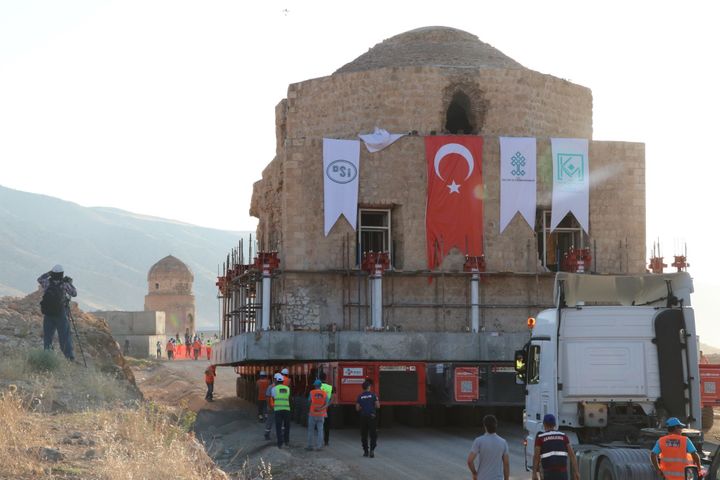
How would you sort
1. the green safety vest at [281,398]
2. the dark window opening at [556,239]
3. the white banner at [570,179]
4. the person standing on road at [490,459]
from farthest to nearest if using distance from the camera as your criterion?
the dark window opening at [556,239] < the white banner at [570,179] < the green safety vest at [281,398] < the person standing on road at [490,459]

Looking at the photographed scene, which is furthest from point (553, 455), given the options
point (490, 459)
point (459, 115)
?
point (459, 115)

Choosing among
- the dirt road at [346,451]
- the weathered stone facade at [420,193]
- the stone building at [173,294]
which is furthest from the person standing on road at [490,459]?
the stone building at [173,294]

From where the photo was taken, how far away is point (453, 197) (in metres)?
31.6

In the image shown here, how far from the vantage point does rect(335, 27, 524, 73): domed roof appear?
34.9 meters

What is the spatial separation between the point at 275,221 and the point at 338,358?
7001mm

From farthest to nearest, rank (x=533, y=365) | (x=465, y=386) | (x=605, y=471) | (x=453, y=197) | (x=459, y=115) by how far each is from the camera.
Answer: (x=459, y=115), (x=453, y=197), (x=465, y=386), (x=533, y=365), (x=605, y=471)

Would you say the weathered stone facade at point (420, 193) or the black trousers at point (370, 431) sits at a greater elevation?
the weathered stone facade at point (420, 193)

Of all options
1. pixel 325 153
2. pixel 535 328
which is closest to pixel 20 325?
pixel 325 153

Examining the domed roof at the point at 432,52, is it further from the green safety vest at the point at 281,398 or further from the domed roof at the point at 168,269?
the domed roof at the point at 168,269

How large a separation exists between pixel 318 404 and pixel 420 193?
11643 millimetres

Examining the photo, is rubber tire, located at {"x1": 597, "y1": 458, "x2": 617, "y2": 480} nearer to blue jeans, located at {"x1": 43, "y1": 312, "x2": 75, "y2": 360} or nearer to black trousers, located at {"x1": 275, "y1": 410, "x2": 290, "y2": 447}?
black trousers, located at {"x1": 275, "y1": 410, "x2": 290, "y2": 447}

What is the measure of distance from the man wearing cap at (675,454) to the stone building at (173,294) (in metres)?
62.8

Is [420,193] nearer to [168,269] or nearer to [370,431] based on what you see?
[370,431]

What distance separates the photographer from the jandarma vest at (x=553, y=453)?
1291 cm
